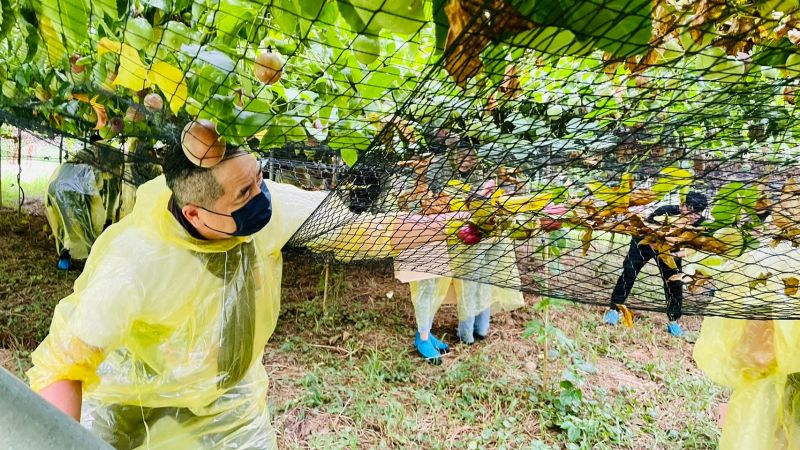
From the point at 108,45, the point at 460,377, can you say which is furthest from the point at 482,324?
the point at 108,45

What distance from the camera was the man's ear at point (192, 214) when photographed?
1.15 meters

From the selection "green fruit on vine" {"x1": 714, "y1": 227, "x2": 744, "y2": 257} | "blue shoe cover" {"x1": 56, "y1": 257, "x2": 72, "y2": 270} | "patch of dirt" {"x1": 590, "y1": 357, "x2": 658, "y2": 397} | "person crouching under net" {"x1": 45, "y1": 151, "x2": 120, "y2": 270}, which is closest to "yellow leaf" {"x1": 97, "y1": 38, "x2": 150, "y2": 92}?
"green fruit on vine" {"x1": 714, "y1": 227, "x2": 744, "y2": 257}

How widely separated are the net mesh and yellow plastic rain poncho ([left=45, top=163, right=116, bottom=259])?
2.98 metres

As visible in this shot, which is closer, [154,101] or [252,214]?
[154,101]

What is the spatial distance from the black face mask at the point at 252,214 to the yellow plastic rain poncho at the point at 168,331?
14 centimetres

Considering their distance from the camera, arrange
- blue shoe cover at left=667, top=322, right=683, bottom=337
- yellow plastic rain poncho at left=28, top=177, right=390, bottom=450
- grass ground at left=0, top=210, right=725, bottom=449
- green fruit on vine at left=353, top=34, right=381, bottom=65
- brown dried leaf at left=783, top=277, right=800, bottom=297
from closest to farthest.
Result: 1. green fruit on vine at left=353, top=34, right=381, bottom=65
2. brown dried leaf at left=783, top=277, right=800, bottom=297
3. yellow plastic rain poncho at left=28, top=177, right=390, bottom=450
4. grass ground at left=0, top=210, right=725, bottom=449
5. blue shoe cover at left=667, top=322, right=683, bottom=337

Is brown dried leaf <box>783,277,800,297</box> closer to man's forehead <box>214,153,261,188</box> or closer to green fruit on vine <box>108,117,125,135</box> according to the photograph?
man's forehead <box>214,153,261,188</box>

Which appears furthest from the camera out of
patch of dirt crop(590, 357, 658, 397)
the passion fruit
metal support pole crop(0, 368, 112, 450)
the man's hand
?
patch of dirt crop(590, 357, 658, 397)

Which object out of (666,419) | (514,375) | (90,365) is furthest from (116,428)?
(666,419)

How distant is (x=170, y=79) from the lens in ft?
2.09

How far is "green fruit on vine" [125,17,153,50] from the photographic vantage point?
23.2 inches

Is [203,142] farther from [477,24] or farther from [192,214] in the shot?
[477,24]

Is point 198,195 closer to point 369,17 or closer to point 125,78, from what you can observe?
point 125,78

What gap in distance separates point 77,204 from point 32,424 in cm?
455
